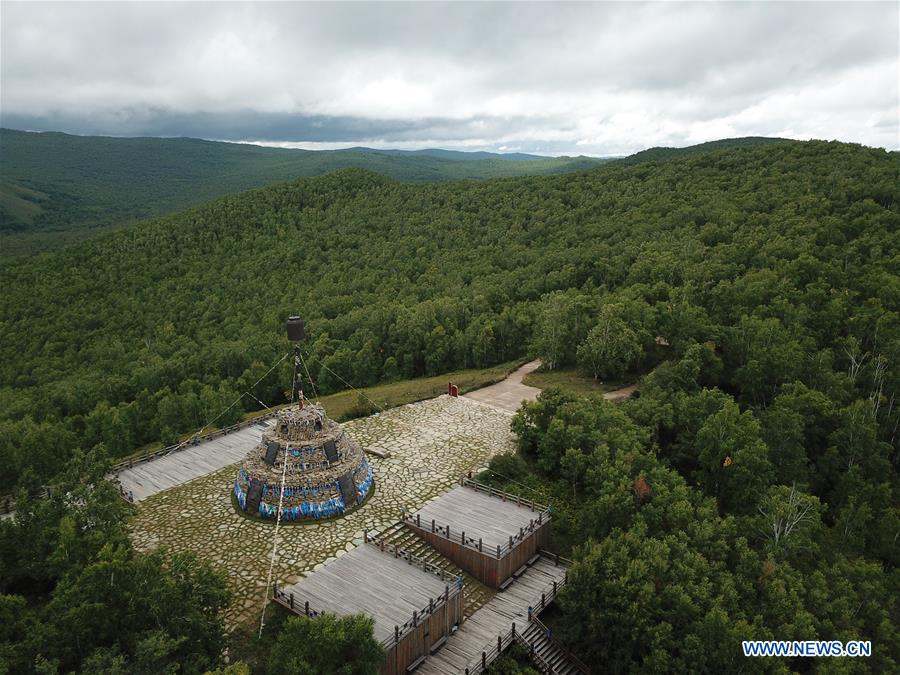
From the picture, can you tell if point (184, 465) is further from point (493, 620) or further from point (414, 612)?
point (493, 620)

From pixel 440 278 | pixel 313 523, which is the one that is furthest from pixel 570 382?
pixel 440 278

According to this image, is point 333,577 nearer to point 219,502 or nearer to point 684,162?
point 219,502

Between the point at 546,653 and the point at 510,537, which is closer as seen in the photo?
the point at 546,653

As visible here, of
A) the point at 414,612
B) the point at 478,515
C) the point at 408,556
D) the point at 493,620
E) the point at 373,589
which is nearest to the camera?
the point at 414,612

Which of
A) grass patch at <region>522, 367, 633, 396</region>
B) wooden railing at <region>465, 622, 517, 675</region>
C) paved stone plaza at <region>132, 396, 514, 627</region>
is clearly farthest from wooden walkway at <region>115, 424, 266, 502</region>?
grass patch at <region>522, 367, 633, 396</region>

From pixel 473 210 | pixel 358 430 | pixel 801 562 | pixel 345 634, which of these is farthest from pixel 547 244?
pixel 345 634

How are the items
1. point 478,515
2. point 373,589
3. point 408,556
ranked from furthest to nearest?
point 478,515 < point 408,556 < point 373,589

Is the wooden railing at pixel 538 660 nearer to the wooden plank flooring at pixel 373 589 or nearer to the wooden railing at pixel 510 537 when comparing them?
the wooden railing at pixel 510 537
